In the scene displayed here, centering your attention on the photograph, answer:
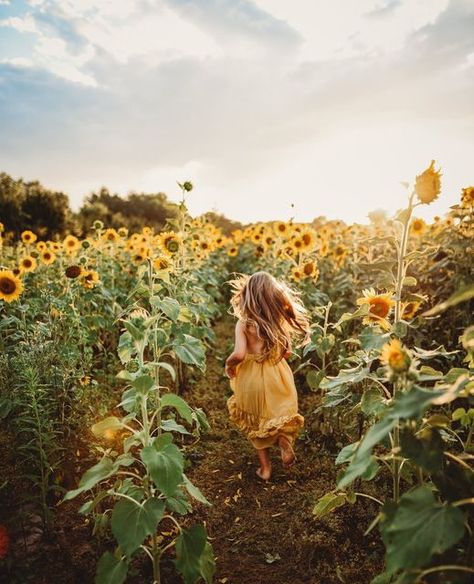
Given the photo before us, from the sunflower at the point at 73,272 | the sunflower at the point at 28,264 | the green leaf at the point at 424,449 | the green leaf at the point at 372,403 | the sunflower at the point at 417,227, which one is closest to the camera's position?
the green leaf at the point at 424,449

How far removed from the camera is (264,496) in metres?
3.33

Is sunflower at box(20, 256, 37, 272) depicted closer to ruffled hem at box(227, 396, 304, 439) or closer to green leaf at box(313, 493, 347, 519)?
ruffled hem at box(227, 396, 304, 439)

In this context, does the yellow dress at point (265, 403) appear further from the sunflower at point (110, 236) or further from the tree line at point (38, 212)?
the tree line at point (38, 212)

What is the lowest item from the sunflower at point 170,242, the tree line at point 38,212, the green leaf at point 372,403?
the green leaf at point 372,403

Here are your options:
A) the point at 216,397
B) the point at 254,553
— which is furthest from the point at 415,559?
the point at 216,397

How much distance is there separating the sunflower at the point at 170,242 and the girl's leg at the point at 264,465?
2.00 m

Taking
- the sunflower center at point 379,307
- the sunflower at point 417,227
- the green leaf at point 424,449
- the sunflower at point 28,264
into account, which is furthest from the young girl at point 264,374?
the sunflower at point 417,227

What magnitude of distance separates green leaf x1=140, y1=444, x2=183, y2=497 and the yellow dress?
183cm

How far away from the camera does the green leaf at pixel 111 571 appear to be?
1892mm

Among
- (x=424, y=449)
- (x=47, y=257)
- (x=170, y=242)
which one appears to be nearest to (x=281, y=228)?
(x=170, y=242)

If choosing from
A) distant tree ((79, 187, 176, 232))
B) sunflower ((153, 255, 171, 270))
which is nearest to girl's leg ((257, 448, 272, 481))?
sunflower ((153, 255, 171, 270))

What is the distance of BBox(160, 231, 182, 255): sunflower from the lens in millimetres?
4528

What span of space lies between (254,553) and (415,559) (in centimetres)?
174

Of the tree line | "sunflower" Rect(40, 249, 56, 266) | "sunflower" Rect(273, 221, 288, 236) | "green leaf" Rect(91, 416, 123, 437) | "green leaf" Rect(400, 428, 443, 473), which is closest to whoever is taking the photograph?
"green leaf" Rect(400, 428, 443, 473)
